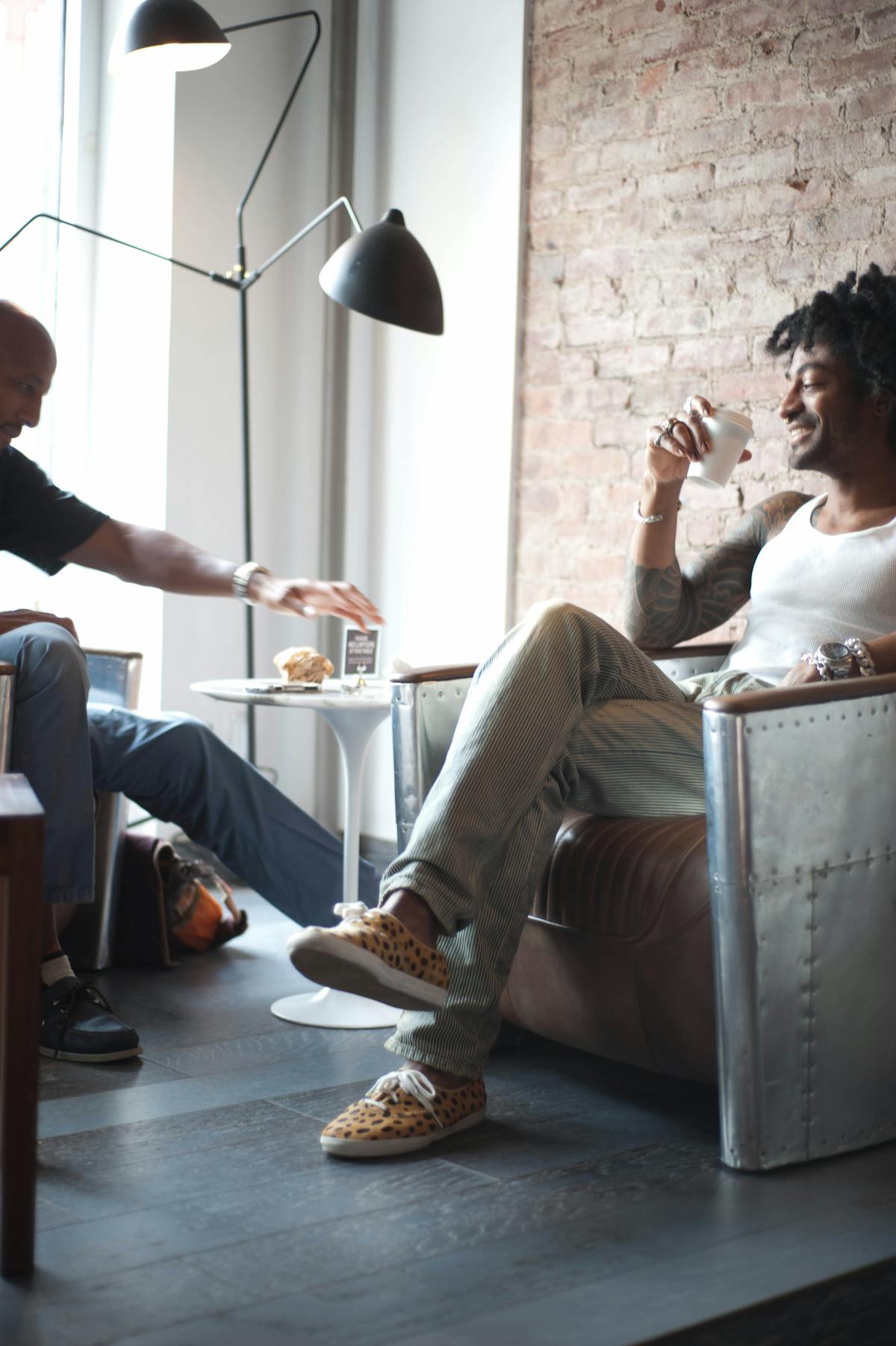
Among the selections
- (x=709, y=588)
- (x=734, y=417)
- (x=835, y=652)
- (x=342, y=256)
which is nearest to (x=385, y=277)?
(x=342, y=256)

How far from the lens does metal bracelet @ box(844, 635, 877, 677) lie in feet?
6.84

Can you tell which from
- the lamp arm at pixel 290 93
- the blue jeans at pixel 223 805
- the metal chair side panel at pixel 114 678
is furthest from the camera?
the lamp arm at pixel 290 93

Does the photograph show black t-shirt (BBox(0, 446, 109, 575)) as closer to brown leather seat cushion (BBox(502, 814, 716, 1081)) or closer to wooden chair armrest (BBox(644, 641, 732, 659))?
wooden chair armrest (BBox(644, 641, 732, 659))

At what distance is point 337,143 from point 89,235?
71 cm

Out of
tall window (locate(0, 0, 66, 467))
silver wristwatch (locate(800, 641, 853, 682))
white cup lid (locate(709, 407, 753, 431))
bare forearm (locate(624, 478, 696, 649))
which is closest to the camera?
silver wristwatch (locate(800, 641, 853, 682))

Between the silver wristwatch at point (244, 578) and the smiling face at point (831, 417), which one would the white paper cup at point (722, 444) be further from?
the silver wristwatch at point (244, 578)

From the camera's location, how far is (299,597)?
2.48 meters

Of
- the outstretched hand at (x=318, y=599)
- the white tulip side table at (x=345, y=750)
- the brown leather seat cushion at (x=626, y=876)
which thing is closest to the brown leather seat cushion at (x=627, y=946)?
the brown leather seat cushion at (x=626, y=876)

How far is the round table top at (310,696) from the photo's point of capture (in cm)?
245

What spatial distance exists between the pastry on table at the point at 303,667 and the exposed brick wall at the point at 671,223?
92 cm

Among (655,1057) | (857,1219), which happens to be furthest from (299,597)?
(857,1219)

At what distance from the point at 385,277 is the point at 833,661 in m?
1.17

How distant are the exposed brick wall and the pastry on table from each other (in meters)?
0.92

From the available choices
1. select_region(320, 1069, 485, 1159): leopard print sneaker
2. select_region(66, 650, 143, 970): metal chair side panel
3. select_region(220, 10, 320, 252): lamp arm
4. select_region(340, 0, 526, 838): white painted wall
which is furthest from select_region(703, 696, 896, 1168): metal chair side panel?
select_region(220, 10, 320, 252): lamp arm
